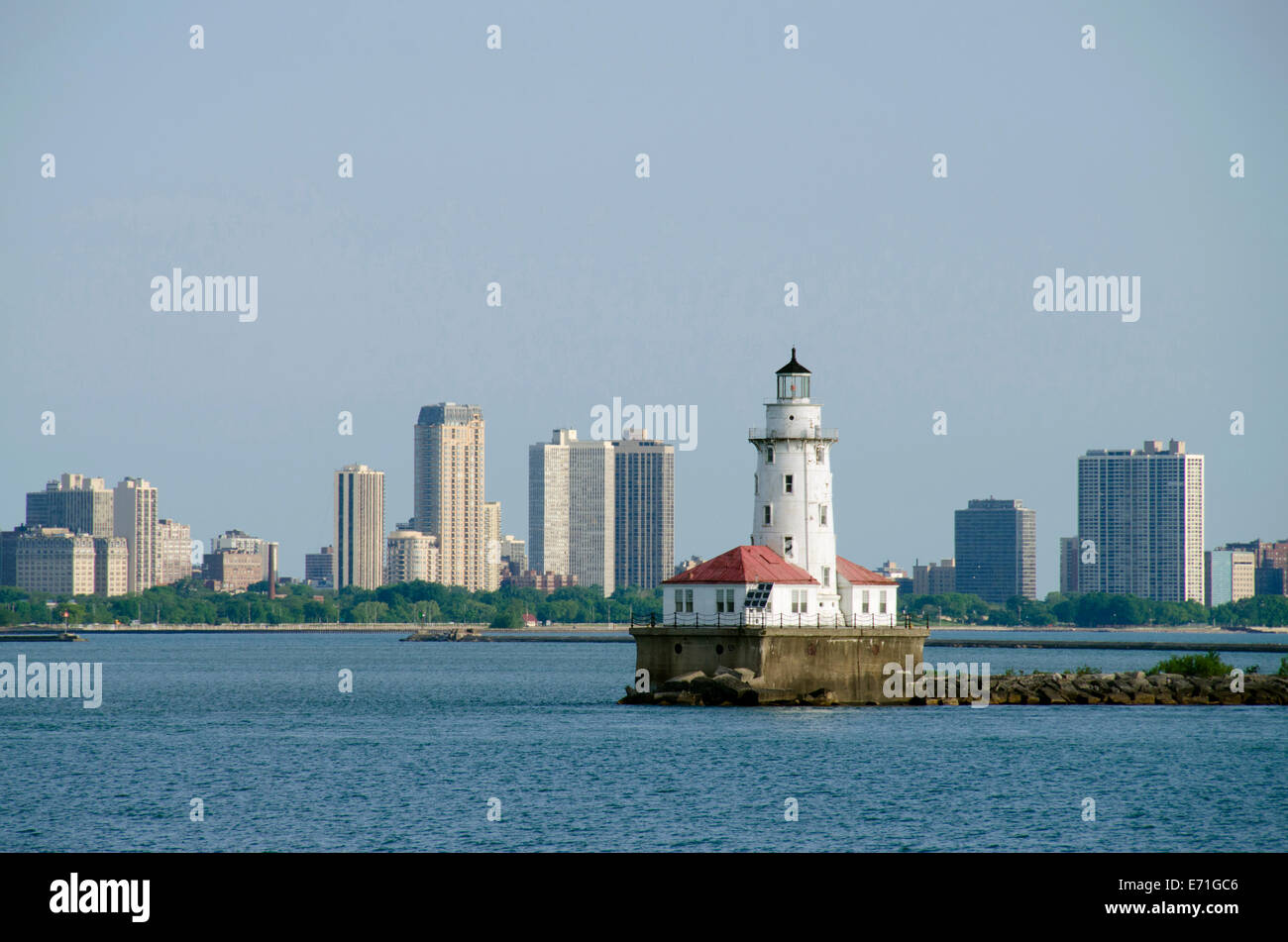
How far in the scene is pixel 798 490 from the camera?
240 feet

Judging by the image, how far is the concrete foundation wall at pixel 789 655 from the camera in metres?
69.8

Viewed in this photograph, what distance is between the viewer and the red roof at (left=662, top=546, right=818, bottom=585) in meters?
69.4

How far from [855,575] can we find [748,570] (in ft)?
23.8

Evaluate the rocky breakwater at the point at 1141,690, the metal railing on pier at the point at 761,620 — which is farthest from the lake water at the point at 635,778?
the metal railing on pier at the point at 761,620

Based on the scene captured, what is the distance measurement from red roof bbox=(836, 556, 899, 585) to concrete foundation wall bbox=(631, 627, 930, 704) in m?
2.68

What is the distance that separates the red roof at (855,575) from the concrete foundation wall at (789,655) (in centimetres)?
268

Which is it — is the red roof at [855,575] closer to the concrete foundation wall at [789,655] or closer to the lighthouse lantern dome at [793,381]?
the concrete foundation wall at [789,655]

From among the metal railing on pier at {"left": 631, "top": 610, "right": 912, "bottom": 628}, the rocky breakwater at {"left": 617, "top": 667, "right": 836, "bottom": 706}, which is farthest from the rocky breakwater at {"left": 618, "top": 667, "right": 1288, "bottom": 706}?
the metal railing on pier at {"left": 631, "top": 610, "right": 912, "bottom": 628}

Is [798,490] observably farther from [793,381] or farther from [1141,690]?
[1141,690]

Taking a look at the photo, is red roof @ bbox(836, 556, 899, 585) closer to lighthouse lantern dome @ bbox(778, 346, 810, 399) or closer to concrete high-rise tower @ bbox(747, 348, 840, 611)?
concrete high-rise tower @ bbox(747, 348, 840, 611)

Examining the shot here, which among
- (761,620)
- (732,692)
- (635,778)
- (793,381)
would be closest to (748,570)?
(761,620)
